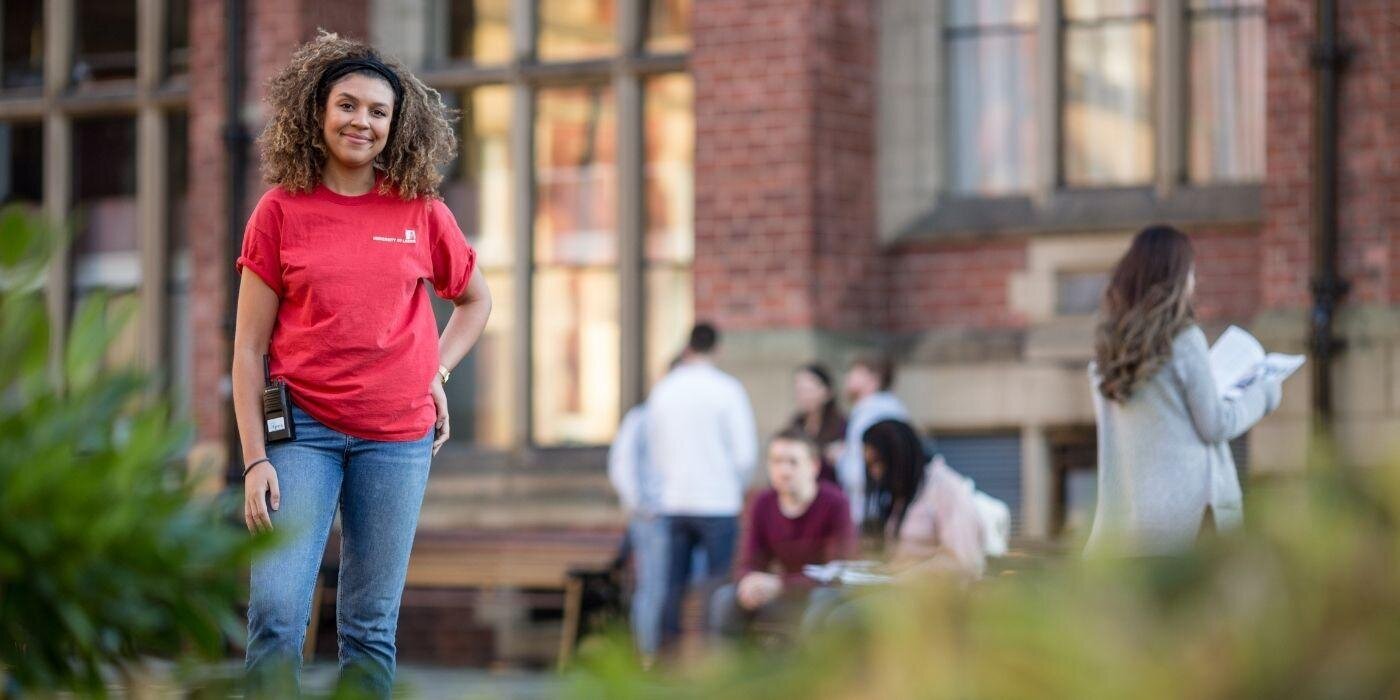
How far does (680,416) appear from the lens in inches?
410

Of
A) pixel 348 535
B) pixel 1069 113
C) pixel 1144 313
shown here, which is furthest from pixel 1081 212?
pixel 348 535

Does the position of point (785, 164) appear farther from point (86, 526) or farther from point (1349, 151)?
point (86, 526)

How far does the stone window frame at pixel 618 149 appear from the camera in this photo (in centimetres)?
1217

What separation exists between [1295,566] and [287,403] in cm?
337

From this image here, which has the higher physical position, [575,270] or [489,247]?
[489,247]

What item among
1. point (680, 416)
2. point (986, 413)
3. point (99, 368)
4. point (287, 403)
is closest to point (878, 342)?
point (986, 413)

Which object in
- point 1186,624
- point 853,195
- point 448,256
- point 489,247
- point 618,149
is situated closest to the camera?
point 1186,624

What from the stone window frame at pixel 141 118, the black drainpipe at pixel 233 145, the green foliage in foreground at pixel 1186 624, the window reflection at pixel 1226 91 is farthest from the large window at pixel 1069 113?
the green foliage in foreground at pixel 1186 624

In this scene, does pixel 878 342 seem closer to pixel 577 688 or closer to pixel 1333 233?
pixel 1333 233

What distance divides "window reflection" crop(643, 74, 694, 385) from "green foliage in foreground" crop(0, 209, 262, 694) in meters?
10.2

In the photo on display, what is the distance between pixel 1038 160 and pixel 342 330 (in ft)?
23.6

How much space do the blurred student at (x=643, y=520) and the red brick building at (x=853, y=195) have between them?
90cm

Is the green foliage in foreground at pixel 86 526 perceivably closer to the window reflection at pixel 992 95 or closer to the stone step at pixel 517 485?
the window reflection at pixel 992 95

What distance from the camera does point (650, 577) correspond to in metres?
10.7
